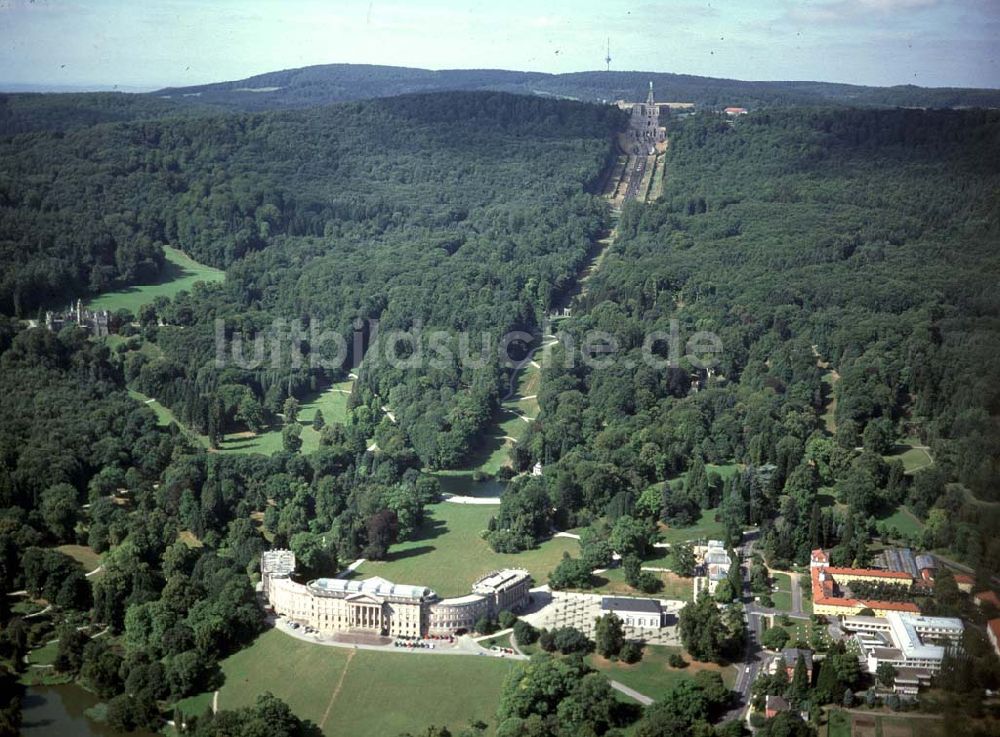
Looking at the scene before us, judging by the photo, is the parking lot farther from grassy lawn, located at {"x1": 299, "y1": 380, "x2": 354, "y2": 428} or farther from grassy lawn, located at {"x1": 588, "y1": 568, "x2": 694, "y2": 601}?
grassy lawn, located at {"x1": 299, "y1": 380, "x2": 354, "y2": 428}

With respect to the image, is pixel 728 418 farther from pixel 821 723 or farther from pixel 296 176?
pixel 296 176

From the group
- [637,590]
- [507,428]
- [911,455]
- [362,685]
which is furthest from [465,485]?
[362,685]

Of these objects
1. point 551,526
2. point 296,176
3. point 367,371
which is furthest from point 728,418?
point 296,176

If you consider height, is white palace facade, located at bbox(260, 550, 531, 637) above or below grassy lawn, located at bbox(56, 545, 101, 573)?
above

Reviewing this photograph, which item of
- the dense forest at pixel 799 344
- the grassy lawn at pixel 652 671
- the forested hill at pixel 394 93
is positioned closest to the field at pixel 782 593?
the dense forest at pixel 799 344

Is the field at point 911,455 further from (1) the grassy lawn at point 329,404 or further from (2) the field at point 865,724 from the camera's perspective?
(1) the grassy lawn at point 329,404

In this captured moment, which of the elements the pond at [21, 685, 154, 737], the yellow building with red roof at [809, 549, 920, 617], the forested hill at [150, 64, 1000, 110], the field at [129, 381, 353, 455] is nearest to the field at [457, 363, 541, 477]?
the field at [129, 381, 353, 455]
